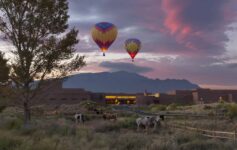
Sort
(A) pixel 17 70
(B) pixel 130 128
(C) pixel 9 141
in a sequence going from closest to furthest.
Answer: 1. (C) pixel 9 141
2. (A) pixel 17 70
3. (B) pixel 130 128

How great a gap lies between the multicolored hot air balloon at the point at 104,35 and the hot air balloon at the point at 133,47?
39.1ft

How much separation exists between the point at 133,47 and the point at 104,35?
13169mm

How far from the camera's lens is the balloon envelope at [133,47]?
75.8m

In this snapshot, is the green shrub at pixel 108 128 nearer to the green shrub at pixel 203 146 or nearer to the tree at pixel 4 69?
the tree at pixel 4 69

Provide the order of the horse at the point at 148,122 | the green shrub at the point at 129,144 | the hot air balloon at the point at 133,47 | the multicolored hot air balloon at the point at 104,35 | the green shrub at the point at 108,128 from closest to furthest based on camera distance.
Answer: the green shrub at the point at 129,144
the green shrub at the point at 108,128
the horse at the point at 148,122
the multicolored hot air balloon at the point at 104,35
the hot air balloon at the point at 133,47

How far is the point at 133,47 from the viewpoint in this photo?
75.8 metres

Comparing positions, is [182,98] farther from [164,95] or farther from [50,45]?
[50,45]

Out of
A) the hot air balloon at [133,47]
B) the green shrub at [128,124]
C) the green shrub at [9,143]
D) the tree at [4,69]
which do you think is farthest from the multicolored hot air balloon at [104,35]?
the green shrub at [9,143]

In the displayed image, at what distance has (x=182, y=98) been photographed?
14675cm

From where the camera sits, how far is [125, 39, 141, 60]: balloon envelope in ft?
249

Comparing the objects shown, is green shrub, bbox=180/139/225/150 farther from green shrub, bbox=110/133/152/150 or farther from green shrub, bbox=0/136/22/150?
green shrub, bbox=0/136/22/150

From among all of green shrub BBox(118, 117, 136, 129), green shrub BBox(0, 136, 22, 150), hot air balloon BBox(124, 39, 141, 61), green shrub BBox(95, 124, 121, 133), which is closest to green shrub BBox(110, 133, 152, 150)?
green shrub BBox(0, 136, 22, 150)

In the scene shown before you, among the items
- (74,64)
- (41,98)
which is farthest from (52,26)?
(41,98)

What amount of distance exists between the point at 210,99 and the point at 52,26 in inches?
4701
